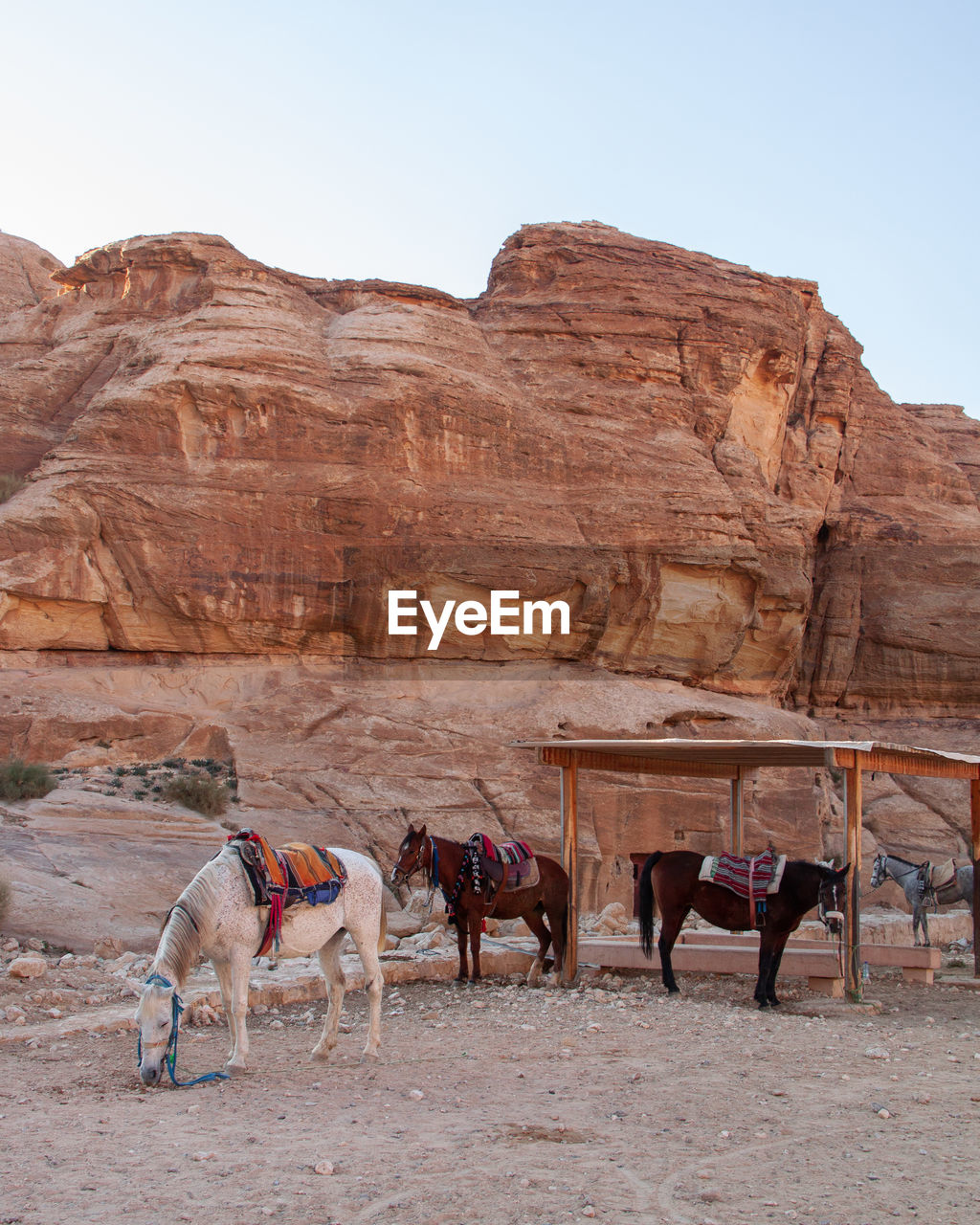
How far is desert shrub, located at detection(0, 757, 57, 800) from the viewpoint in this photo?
1773cm

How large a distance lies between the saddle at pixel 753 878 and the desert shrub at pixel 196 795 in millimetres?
10953

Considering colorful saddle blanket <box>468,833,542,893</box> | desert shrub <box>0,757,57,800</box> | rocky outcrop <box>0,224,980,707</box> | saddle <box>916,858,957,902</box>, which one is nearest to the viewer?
colorful saddle blanket <box>468,833,542,893</box>

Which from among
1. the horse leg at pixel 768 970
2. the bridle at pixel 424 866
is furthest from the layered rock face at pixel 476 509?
the horse leg at pixel 768 970

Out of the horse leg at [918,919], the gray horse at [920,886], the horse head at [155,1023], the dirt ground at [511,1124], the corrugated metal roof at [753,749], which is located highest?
the corrugated metal roof at [753,749]

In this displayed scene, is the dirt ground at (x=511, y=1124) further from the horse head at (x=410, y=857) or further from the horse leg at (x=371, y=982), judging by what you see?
the horse head at (x=410, y=857)

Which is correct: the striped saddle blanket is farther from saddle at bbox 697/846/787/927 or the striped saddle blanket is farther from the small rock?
the small rock

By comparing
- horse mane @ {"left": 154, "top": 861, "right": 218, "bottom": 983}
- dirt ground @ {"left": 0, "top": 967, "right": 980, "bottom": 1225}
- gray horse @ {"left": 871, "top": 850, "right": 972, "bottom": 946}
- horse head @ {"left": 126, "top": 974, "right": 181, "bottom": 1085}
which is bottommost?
gray horse @ {"left": 871, "top": 850, "right": 972, "bottom": 946}

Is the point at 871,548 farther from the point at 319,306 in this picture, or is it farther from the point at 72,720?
the point at 72,720

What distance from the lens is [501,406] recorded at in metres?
27.8

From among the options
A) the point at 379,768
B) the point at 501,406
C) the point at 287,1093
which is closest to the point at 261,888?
the point at 287,1093

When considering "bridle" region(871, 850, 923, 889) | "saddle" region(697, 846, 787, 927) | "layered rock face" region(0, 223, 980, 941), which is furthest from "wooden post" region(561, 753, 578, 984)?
"layered rock face" region(0, 223, 980, 941)

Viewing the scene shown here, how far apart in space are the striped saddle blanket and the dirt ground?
1.42 m

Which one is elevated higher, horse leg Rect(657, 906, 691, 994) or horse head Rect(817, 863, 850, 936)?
horse head Rect(817, 863, 850, 936)

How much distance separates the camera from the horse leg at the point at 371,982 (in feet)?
28.3
